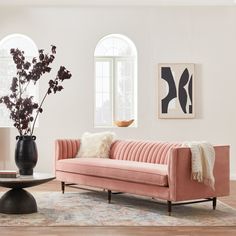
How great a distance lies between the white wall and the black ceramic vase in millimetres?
3254

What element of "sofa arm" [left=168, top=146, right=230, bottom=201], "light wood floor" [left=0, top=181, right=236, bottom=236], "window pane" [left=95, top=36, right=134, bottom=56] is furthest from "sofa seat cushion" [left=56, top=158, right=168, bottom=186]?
"window pane" [left=95, top=36, right=134, bottom=56]

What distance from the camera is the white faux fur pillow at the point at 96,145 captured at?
675 centimetres

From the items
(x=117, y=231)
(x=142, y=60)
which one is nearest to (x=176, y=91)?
(x=142, y=60)

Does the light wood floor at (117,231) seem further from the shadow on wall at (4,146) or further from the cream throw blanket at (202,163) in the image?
the shadow on wall at (4,146)

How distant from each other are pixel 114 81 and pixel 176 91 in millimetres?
1072

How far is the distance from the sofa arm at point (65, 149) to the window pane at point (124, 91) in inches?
82.2

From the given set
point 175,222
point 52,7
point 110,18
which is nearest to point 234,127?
point 110,18

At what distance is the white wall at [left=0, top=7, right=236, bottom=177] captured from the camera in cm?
862

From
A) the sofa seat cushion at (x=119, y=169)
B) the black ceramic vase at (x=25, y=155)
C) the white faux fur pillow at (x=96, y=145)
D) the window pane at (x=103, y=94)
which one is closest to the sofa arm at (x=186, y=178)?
the sofa seat cushion at (x=119, y=169)

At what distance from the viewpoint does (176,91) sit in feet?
28.3

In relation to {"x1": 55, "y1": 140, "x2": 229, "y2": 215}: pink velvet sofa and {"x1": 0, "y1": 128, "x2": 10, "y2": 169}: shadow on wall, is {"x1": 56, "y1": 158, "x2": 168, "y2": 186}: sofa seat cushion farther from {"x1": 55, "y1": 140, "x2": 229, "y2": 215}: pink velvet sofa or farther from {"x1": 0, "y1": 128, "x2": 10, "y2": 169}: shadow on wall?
{"x1": 0, "y1": 128, "x2": 10, "y2": 169}: shadow on wall

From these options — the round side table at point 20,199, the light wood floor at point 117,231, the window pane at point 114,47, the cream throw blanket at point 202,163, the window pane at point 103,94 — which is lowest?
the light wood floor at point 117,231

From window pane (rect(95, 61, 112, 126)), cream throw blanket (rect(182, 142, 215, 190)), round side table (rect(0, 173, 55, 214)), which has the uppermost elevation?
window pane (rect(95, 61, 112, 126))

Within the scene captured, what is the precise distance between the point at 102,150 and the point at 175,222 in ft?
7.20
